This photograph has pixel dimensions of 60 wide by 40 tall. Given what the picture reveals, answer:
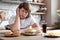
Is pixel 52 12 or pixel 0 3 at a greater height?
pixel 0 3

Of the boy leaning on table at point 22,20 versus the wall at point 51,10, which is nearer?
the boy leaning on table at point 22,20

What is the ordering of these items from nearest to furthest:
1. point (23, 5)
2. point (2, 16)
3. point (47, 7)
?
point (23, 5) → point (2, 16) → point (47, 7)

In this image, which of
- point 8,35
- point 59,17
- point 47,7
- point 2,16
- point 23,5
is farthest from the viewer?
point 47,7

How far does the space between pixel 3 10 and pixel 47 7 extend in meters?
1.38

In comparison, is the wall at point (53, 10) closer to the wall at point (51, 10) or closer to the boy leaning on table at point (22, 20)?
the wall at point (51, 10)

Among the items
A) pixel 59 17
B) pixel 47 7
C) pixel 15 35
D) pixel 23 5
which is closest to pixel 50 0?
pixel 47 7

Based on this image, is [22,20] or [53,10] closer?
[22,20]

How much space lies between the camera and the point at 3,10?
150 inches

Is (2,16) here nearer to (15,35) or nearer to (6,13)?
(6,13)

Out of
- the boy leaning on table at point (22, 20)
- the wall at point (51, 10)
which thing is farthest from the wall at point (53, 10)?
the boy leaning on table at point (22, 20)

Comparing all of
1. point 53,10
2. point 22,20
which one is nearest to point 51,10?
point 53,10

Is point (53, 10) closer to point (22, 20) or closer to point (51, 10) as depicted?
point (51, 10)

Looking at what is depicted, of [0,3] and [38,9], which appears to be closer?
[0,3]

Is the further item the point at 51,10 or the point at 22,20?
the point at 51,10
